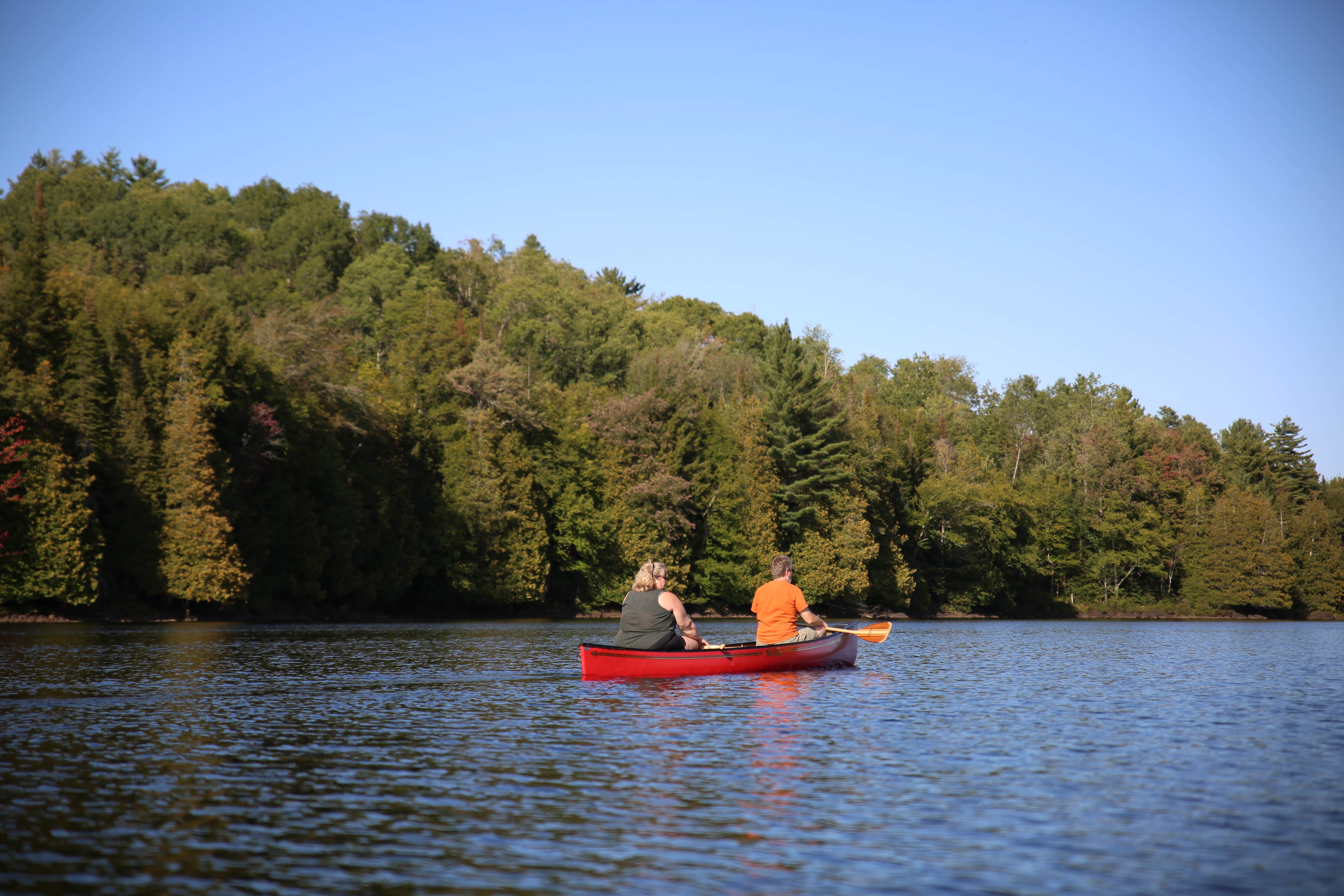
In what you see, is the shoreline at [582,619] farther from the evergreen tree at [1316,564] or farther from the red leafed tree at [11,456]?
the red leafed tree at [11,456]

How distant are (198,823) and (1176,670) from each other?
24.9 metres

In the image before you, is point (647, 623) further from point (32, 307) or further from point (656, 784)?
point (32, 307)

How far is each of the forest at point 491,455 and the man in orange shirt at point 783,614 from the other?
101 feet

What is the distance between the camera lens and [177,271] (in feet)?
274

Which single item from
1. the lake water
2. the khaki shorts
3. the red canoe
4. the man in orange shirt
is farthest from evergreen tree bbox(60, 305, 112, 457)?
the khaki shorts

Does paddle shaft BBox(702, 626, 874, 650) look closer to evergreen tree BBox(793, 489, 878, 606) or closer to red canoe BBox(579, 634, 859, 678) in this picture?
red canoe BBox(579, 634, 859, 678)

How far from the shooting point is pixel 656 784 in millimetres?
11273

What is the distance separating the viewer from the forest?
153ft

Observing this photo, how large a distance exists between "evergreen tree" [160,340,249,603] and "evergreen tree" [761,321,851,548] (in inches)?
1373

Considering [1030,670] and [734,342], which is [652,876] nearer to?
[1030,670]

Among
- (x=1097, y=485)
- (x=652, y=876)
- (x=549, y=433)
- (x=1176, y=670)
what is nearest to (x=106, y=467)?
(x=549, y=433)

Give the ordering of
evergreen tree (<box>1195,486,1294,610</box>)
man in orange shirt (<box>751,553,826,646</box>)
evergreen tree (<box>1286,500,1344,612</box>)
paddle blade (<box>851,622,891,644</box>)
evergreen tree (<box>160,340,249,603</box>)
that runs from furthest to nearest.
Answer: evergreen tree (<box>1286,500,1344,612</box>)
evergreen tree (<box>1195,486,1294,610</box>)
evergreen tree (<box>160,340,249,603</box>)
paddle blade (<box>851,622,891,644</box>)
man in orange shirt (<box>751,553,826,646</box>)

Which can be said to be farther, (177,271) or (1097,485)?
(1097,485)

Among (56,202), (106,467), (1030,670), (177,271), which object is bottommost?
(1030,670)
